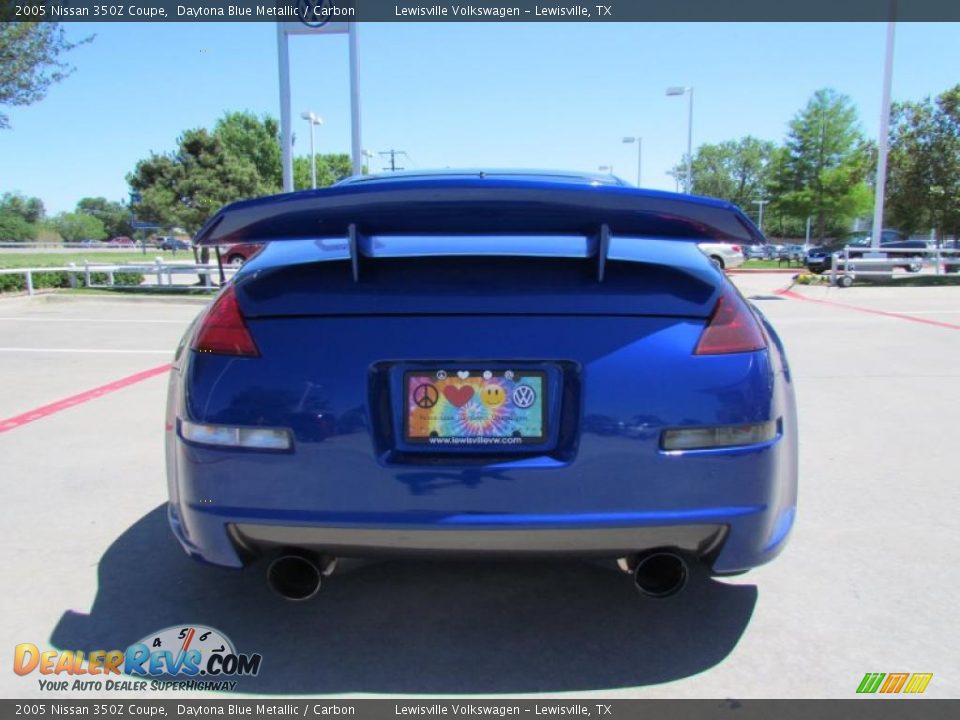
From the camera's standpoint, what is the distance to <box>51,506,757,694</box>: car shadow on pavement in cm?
221

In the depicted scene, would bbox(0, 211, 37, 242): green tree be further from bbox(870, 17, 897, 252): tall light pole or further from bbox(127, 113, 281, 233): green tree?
bbox(870, 17, 897, 252): tall light pole

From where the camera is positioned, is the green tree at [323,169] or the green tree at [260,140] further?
the green tree at [323,169]

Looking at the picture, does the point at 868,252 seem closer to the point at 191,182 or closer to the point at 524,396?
the point at 191,182

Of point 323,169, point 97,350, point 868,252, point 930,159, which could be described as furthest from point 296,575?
point 323,169

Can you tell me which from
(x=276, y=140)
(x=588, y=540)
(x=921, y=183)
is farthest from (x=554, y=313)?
(x=276, y=140)

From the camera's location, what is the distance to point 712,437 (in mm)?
2029

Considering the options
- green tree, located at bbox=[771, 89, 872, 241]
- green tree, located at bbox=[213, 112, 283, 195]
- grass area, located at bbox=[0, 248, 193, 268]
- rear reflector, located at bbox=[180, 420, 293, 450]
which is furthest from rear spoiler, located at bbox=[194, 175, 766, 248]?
green tree, located at bbox=[213, 112, 283, 195]

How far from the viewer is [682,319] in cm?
209

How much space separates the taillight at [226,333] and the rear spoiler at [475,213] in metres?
0.23

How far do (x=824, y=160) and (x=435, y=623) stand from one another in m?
46.6

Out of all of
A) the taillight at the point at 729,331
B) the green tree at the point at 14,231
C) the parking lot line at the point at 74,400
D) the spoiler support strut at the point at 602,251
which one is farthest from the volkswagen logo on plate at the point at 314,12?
the green tree at the point at 14,231

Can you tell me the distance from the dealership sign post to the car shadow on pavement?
12609 mm

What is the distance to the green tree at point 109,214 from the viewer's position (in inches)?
4987

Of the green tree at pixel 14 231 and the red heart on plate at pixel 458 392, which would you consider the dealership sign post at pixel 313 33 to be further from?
the green tree at pixel 14 231
